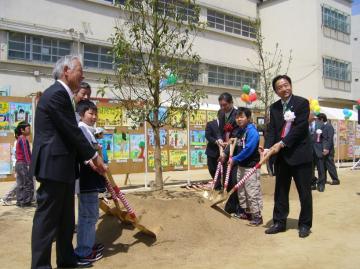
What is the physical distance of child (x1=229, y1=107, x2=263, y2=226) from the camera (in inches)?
229

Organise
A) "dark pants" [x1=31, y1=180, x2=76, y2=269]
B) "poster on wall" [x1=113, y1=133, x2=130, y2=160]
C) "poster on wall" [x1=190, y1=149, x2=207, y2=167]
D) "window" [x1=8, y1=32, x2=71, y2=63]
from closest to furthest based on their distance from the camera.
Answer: "dark pants" [x1=31, y1=180, x2=76, y2=269]
"poster on wall" [x1=113, y1=133, x2=130, y2=160]
"poster on wall" [x1=190, y1=149, x2=207, y2=167]
"window" [x1=8, y1=32, x2=71, y2=63]

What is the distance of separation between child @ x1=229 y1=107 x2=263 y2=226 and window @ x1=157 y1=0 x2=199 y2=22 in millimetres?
1917

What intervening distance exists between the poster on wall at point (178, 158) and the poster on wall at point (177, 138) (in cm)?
20

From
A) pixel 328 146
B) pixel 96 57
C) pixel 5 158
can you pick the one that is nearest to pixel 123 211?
pixel 328 146

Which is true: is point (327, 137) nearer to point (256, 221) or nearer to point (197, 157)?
point (197, 157)

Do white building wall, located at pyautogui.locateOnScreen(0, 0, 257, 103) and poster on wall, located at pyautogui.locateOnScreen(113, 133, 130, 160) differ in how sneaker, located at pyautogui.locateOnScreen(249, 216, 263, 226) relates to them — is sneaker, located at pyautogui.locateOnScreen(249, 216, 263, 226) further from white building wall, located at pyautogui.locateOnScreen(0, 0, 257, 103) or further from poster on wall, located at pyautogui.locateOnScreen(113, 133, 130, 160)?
white building wall, located at pyautogui.locateOnScreen(0, 0, 257, 103)

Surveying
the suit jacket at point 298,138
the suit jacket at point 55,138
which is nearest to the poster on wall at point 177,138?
the suit jacket at point 298,138

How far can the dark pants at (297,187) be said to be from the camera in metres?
5.28

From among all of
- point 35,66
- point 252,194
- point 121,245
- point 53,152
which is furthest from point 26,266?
point 35,66

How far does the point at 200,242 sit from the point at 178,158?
892 cm

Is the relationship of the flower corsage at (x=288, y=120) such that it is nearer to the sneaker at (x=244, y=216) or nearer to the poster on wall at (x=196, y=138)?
the sneaker at (x=244, y=216)

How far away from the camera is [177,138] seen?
13.8 m

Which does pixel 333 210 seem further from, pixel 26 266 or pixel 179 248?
pixel 26 266

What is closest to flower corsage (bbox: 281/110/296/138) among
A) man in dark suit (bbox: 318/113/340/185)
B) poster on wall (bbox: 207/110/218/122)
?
man in dark suit (bbox: 318/113/340/185)
